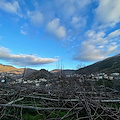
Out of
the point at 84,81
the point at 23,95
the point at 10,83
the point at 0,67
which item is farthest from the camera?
the point at 0,67

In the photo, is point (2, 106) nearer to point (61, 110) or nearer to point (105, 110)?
point (61, 110)

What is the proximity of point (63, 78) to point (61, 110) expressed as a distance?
3.57m

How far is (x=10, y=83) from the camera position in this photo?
20.3ft

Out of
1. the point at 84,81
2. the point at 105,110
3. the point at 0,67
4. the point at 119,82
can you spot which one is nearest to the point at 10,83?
the point at 0,67

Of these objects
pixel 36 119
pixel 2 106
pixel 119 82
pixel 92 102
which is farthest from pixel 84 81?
pixel 119 82

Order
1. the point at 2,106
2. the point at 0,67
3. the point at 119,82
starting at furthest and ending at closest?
the point at 119,82 < the point at 0,67 < the point at 2,106

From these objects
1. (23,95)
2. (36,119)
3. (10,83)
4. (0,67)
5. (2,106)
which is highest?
(0,67)

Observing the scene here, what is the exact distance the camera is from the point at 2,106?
300cm

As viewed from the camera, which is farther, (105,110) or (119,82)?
(119,82)

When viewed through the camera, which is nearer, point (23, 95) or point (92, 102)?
point (92, 102)

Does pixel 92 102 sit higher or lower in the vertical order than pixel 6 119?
higher

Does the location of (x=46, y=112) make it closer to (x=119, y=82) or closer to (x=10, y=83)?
(x=10, y=83)

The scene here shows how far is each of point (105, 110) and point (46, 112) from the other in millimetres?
1807

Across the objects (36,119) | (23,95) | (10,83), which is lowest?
(36,119)
